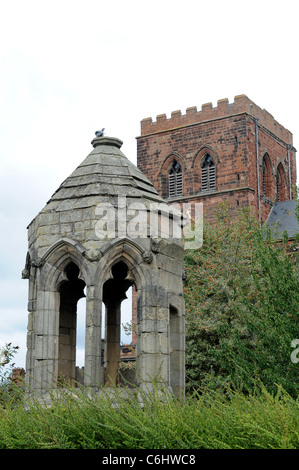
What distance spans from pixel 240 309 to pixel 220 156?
25699 millimetres

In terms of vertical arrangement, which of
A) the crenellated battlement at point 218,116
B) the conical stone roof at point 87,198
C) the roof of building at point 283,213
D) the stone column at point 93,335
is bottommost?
the stone column at point 93,335

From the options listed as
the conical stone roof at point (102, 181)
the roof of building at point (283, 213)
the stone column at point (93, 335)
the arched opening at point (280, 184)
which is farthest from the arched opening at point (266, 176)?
the stone column at point (93, 335)

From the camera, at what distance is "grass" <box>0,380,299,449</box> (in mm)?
5059

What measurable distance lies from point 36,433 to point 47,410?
47cm

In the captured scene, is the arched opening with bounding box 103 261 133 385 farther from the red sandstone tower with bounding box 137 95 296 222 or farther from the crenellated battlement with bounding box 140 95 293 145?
the crenellated battlement with bounding box 140 95 293 145

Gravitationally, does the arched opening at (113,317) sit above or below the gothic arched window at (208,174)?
below

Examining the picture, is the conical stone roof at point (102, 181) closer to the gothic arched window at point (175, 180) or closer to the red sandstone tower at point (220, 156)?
the red sandstone tower at point (220, 156)

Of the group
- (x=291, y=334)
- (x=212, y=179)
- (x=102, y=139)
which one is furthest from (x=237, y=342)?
(x=212, y=179)

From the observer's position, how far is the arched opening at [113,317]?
9.49 meters

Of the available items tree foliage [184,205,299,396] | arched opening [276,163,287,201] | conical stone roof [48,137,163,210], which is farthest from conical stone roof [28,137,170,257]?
arched opening [276,163,287,201]

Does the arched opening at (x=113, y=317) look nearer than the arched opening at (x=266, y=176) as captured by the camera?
Yes

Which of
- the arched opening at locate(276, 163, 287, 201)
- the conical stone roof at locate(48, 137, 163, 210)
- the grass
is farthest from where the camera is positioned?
the arched opening at locate(276, 163, 287, 201)

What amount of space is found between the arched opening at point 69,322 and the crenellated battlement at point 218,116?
111 feet

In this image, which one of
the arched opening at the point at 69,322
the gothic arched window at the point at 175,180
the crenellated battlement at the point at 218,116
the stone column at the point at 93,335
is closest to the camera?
the stone column at the point at 93,335
